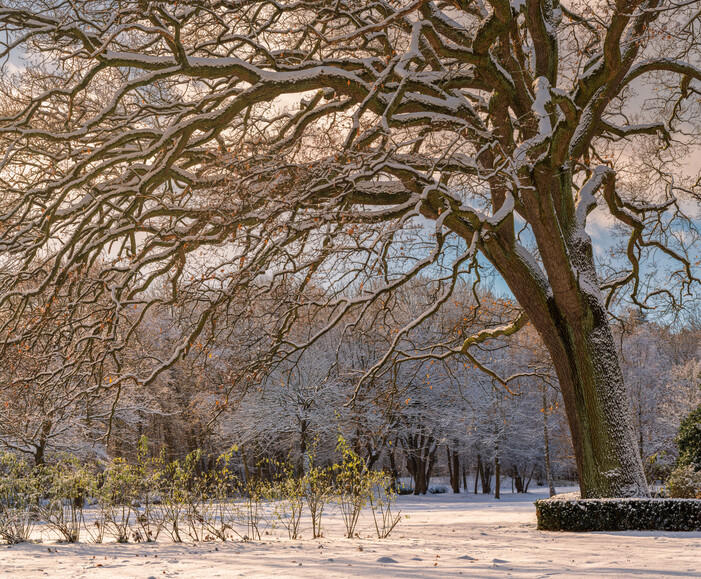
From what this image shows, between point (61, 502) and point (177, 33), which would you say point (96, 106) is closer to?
point (177, 33)

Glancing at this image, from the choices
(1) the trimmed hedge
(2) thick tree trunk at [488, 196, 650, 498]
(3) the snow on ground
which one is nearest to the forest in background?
(2) thick tree trunk at [488, 196, 650, 498]

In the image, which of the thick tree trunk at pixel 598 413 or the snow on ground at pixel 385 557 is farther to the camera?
the thick tree trunk at pixel 598 413

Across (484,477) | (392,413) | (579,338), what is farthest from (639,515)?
(484,477)

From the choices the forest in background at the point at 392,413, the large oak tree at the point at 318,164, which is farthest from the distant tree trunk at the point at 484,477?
the large oak tree at the point at 318,164

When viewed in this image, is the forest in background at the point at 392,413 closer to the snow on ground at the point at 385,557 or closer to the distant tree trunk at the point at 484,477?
the distant tree trunk at the point at 484,477

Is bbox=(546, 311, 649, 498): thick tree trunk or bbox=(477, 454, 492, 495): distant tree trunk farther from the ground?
bbox=(546, 311, 649, 498): thick tree trunk

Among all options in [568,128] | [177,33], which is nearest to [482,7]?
[568,128]

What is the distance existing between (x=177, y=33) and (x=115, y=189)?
Answer: 2354 mm

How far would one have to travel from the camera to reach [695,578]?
4.97 metres

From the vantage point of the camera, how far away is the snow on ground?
556 centimetres

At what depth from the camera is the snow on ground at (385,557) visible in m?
5.56

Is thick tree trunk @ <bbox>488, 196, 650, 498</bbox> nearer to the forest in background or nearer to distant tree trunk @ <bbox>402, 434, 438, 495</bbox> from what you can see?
the forest in background

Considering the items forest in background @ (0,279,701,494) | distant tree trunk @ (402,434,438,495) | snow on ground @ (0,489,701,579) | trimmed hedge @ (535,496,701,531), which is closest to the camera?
snow on ground @ (0,489,701,579)

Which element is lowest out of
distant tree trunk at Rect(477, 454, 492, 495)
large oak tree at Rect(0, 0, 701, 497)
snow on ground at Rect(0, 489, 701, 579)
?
distant tree trunk at Rect(477, 454, 492, 495)
